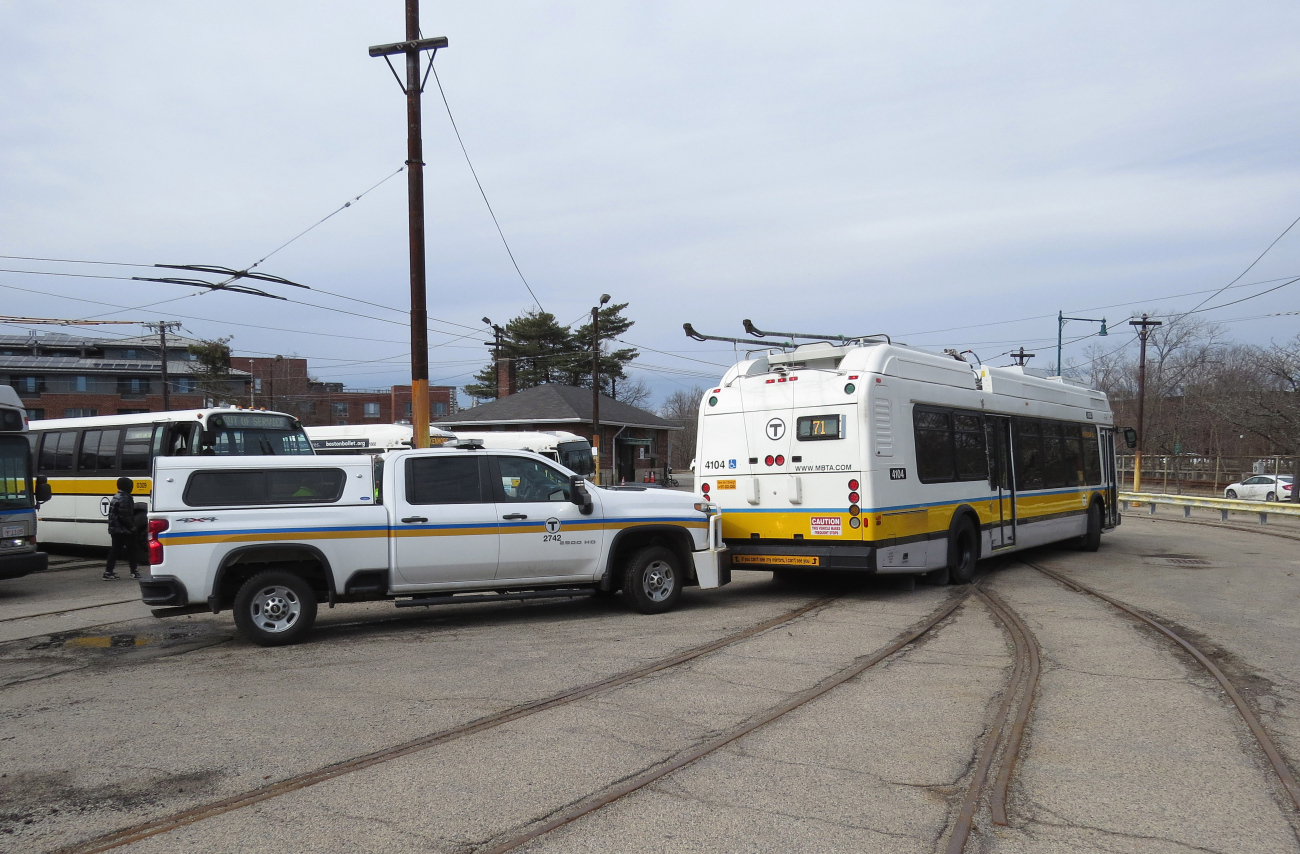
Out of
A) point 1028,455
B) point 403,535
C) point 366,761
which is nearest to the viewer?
point 366,761

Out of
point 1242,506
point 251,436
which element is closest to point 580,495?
point 251,436

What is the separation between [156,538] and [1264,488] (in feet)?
125

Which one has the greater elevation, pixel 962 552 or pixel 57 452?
pixel 57 452

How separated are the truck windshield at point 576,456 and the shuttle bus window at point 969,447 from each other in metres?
19.9

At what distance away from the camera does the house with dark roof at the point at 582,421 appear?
49562 mm

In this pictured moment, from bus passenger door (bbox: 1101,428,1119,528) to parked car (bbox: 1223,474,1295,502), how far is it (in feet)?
62.2

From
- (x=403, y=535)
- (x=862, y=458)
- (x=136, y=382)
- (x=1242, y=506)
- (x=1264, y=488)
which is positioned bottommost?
(x=1242, y=506)

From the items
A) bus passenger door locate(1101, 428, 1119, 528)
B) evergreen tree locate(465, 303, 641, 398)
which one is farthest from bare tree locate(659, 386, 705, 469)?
bus passenger door locate(1101, 428, 1119, 528)

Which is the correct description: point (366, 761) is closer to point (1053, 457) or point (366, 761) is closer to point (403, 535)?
point (403, 535)

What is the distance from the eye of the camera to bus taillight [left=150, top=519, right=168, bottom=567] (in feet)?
28.2

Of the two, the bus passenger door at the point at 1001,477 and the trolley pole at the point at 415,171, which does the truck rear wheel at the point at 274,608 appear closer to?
the trolley pole at the point at 415,171

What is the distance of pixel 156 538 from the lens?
861cm

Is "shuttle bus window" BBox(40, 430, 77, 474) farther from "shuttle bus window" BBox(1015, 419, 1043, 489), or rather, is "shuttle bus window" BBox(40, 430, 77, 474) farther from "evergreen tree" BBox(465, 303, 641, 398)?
"evergreen tree" BBox(465, 303, 641, 398)

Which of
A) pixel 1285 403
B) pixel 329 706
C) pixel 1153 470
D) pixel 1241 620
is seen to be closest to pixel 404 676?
pixel 329 706
